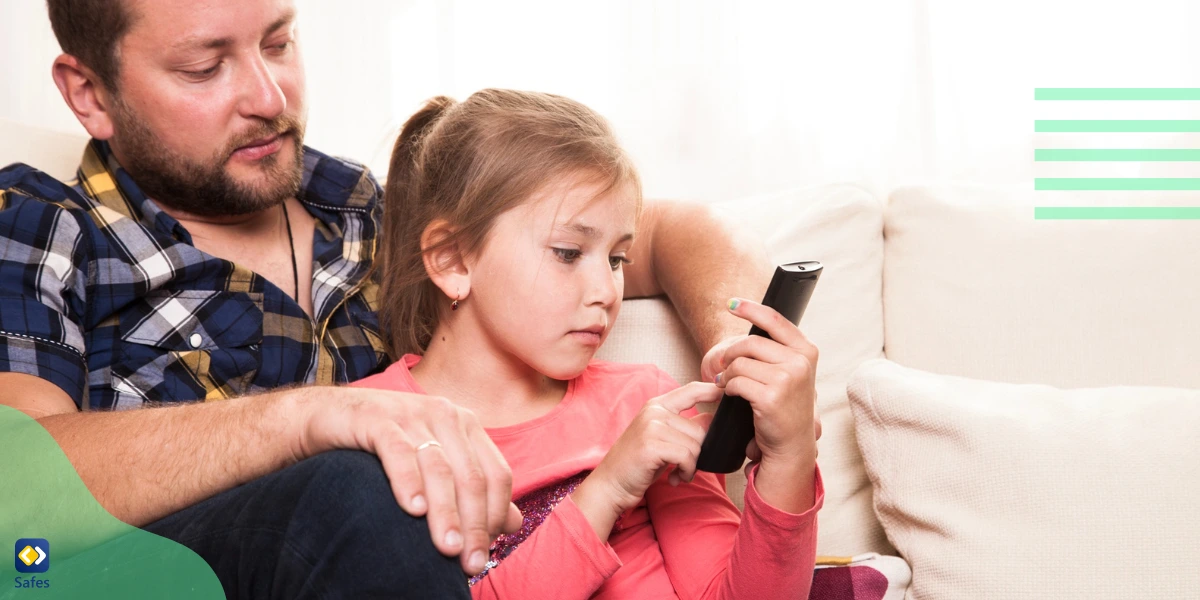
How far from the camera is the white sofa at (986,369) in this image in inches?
44.6

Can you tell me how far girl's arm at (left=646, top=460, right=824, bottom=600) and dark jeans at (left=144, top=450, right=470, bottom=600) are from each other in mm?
351

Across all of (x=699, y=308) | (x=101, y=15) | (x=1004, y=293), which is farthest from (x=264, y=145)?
(x=1004, y=293)

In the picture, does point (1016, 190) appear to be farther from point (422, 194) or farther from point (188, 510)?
point (188, 510)

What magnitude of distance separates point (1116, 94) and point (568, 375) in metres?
1.40

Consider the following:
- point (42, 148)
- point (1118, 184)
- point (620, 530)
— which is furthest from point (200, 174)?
point (1118, 184)

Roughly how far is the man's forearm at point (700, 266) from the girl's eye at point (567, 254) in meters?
0.26

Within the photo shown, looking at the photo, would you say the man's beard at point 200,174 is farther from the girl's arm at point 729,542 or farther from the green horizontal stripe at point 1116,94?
the green horizontal stripe at point 1116,94

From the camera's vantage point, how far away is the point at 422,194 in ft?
4.28

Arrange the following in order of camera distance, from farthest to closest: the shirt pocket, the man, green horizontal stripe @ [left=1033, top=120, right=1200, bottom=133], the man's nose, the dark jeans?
green horizontal stripe @ [left=1033, top=120, right=1200, bottom=133] → the man's nose → the shirt pocket → the man → the dark jeans

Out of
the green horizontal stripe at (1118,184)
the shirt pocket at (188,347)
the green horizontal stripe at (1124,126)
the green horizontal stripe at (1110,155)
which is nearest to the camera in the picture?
the shirt pocket at (188,347)

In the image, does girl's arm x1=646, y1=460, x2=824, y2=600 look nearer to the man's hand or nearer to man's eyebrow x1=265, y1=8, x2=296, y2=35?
the man's hand

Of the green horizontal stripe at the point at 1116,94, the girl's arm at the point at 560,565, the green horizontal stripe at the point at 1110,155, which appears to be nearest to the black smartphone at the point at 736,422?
the girl's arm at the point at 560,565

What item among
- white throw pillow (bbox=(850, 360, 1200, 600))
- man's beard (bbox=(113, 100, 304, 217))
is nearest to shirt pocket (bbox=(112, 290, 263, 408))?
man's beard (bbox=(113, 100, 304, 217))

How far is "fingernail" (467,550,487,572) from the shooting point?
0.79m
